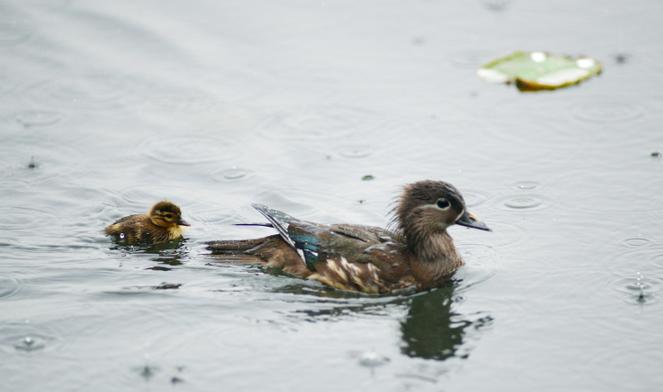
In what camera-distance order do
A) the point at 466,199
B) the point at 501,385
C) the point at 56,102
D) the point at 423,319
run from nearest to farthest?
1. the point at 501,385
2. the point at 423,319
3. the point at 466,199
4. the point at 56,102

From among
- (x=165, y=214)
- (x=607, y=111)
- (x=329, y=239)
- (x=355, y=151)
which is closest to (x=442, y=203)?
(x=329, y=239)

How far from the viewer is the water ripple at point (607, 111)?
1270 cm

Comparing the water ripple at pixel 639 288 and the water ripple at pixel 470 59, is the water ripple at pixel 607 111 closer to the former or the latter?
the water ripple at pixel 470 59

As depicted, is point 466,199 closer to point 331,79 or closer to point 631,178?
point 631,178

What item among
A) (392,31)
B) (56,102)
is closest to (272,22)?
(392,31)

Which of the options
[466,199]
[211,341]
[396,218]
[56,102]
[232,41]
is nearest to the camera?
[211,341]

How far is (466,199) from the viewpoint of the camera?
37.1 ft

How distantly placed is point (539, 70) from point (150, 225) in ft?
18.4

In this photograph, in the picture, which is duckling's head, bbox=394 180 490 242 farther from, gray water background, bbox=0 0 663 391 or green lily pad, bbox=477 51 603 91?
green lily pad, bbox=477 51 603 91

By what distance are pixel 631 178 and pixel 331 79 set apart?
4120 mm

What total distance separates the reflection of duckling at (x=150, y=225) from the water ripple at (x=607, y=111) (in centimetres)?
509

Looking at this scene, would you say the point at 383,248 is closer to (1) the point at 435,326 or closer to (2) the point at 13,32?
(1) the point at 435,326

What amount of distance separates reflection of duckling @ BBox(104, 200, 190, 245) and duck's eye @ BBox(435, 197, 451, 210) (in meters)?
2.52

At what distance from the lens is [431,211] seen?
10.1m
